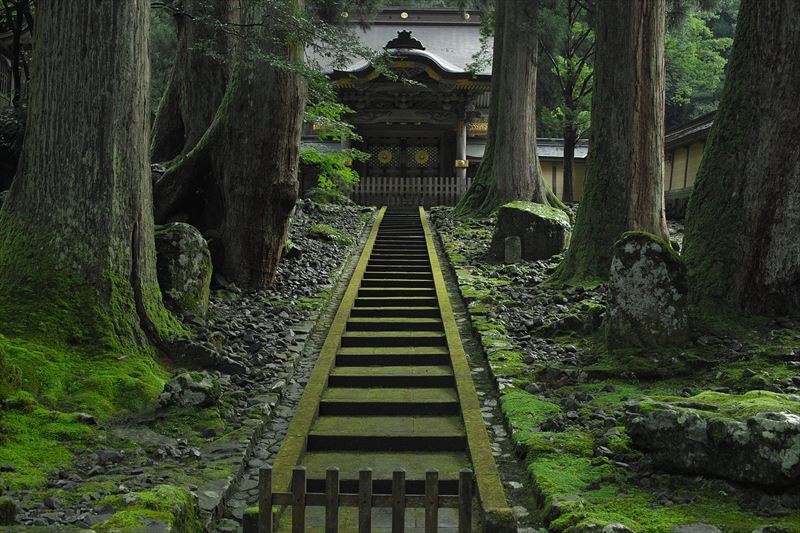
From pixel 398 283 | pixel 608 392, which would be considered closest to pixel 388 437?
pixel 608 392

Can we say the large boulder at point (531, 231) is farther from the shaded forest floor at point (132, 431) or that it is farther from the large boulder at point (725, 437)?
the large boulder at point (725, 437)

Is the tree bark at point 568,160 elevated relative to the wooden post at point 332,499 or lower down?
elevated

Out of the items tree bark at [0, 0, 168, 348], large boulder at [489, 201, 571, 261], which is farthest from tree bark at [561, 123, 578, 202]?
tree bark at [0, 0, 168, 348]

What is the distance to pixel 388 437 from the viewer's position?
5891mm

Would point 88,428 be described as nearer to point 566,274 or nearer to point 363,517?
point 363,517

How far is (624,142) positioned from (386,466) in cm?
611

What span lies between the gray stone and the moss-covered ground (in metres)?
2.34

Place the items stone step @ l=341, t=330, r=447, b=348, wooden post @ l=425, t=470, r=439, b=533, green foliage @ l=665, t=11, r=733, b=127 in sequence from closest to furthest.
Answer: wooden post @ l=425, t=470, r=439, b=533, stone step @ l=341, t=330, r=447, b=348, green foliage @ l=665, t=11, r=733, b=127

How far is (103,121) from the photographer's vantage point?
21.6 feet

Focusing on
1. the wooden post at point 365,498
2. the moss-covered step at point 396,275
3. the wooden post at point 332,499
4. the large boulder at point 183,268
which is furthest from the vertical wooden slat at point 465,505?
the moss-covered step at point 396,275

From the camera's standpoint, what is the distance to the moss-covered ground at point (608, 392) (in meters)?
4.14

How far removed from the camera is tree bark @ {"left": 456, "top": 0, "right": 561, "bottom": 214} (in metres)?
17.1

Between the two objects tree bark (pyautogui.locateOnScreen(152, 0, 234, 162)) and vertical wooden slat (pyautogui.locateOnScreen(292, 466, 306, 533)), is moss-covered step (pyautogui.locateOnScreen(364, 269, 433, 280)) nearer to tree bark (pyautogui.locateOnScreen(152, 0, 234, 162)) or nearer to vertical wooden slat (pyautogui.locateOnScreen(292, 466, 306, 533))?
tree bark (pyautogui.locateOnScreen(152, 0, 234, 162))

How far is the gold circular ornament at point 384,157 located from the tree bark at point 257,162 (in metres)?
18.3
